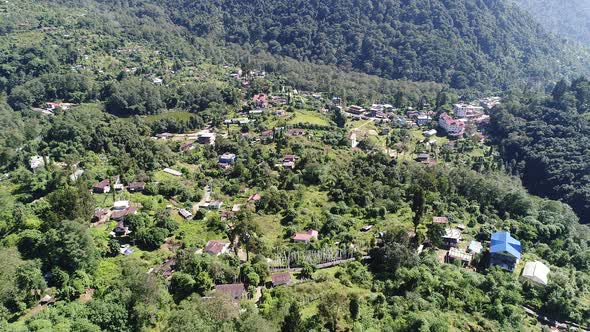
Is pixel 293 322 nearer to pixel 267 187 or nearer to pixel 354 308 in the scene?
pixel 354 308

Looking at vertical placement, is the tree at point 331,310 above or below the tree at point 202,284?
above

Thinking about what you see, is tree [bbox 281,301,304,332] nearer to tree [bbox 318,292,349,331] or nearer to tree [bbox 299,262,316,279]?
tree [bbox 318,292,349,331]

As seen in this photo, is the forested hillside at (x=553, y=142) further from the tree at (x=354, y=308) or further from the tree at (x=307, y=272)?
the tree at (x=354, y=308)

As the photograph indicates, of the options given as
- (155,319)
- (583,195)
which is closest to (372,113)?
(583,195)

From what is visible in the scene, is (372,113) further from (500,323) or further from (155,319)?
(155,319)

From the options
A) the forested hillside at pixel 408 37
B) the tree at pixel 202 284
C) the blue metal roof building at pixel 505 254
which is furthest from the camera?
the forested hillside at pixel 408 37

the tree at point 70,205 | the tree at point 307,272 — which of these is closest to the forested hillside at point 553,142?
the tree at point 307,272

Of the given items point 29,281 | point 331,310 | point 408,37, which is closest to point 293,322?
→ point 331,310
